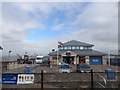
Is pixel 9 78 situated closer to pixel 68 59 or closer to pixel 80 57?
pixel 68 59

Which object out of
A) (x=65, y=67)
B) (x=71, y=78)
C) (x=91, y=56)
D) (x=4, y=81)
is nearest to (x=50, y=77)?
(x=71, y=78)

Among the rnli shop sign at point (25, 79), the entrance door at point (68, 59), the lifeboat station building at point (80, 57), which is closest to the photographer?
the rnli shop sign at point (25, 79)

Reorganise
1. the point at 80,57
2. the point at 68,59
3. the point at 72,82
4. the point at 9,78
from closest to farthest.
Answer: the point at 9,78 → the point at 72,82 → the point at 80,57 → the point at 68,59

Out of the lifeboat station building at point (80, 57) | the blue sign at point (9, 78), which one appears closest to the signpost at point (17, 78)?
the blue sign at point (9, 78)

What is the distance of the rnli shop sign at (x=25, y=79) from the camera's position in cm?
669

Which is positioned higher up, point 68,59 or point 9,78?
point 9,78

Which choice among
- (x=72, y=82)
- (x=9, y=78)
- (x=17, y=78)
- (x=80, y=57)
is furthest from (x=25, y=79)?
(x=80, y=57)

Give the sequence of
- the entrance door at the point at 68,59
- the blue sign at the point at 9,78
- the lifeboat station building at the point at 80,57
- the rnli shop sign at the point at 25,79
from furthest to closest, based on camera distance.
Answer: the entrance door at the point at 68,59, the lifeboat station building at the point at 80,57, the rnli shop sign at the point at 25,79, the blue sign at the point at 9,78

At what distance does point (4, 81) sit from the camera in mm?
6590

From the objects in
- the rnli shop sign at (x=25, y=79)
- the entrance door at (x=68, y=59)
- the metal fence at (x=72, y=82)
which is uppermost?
the rnli shop sign at (x=25, y=79)

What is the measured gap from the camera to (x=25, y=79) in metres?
6.73

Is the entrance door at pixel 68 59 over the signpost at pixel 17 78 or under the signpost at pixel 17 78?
under

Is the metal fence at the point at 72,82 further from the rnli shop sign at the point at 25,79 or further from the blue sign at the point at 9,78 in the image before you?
the blue sign at the point at 9,78

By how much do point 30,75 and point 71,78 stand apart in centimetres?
325
